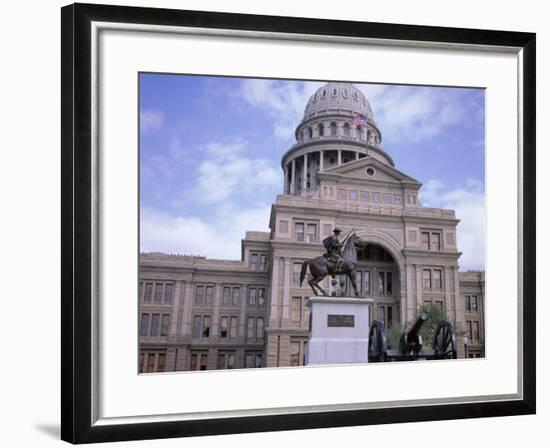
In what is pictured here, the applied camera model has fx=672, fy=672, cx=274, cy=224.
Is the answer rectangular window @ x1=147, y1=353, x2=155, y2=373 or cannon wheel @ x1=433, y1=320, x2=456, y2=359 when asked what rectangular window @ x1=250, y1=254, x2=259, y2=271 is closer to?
cannon wheel @ x1=433, y1=320, x2=456, y2=359

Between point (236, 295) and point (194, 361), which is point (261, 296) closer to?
point (236, 295)

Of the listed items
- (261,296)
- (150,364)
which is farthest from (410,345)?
(261,296)

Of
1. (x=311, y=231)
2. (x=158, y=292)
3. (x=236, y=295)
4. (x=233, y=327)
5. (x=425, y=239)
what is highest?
(x=311, y=231)

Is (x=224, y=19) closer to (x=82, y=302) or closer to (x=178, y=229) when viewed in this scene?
(x=82, y=302)

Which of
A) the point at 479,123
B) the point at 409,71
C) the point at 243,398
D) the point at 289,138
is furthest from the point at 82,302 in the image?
the point at 289,138

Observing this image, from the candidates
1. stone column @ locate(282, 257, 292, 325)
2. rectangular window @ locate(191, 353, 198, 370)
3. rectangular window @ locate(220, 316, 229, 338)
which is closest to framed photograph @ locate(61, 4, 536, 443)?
rectangular window @ locate(220, 316, 229, 338)
